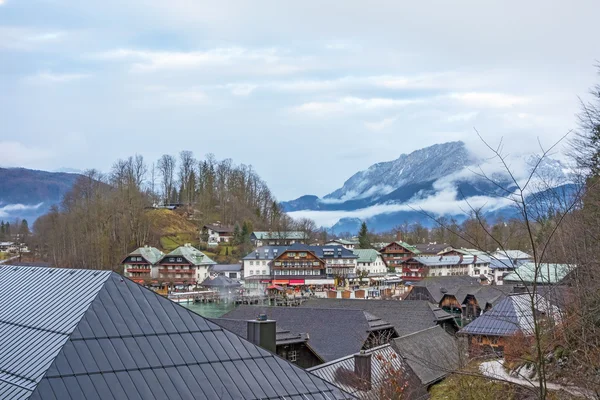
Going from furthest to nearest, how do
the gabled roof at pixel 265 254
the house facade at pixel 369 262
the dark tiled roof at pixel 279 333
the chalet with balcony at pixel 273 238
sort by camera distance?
the chalet with balcony at pixel 273 238 < the house facade at pixel 369 262 < the gabled roof at pixel 265 254 < the dark tiled roof at pixel 279 333

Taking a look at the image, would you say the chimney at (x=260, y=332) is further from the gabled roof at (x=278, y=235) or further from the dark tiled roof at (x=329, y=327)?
the gabled roof at (x=278, y=235)

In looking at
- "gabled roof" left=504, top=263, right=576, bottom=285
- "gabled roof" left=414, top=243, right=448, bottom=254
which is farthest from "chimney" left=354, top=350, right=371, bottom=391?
"gabled roof" left=414, top=243, right=448, bottom=254

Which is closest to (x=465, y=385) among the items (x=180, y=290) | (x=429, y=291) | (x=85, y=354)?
(x=85, y=354)

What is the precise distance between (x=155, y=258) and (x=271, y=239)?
26505mm

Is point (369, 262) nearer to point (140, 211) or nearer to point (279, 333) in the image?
point (140, 211)

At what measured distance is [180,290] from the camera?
90.8 meters

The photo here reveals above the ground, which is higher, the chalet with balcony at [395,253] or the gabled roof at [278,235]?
the gabled roof at [278,235]

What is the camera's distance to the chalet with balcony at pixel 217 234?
119 m

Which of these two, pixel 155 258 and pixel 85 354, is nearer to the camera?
pixel 85 354

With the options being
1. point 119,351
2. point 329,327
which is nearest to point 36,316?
point 119,351

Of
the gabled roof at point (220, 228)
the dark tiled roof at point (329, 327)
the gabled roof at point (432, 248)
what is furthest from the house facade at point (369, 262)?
the dark tiled roof at point (329, 327)

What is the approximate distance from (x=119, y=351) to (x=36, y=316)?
2461mm

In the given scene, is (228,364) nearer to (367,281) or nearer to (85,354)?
(85,354)

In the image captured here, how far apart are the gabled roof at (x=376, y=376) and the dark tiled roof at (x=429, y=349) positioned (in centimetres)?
171
